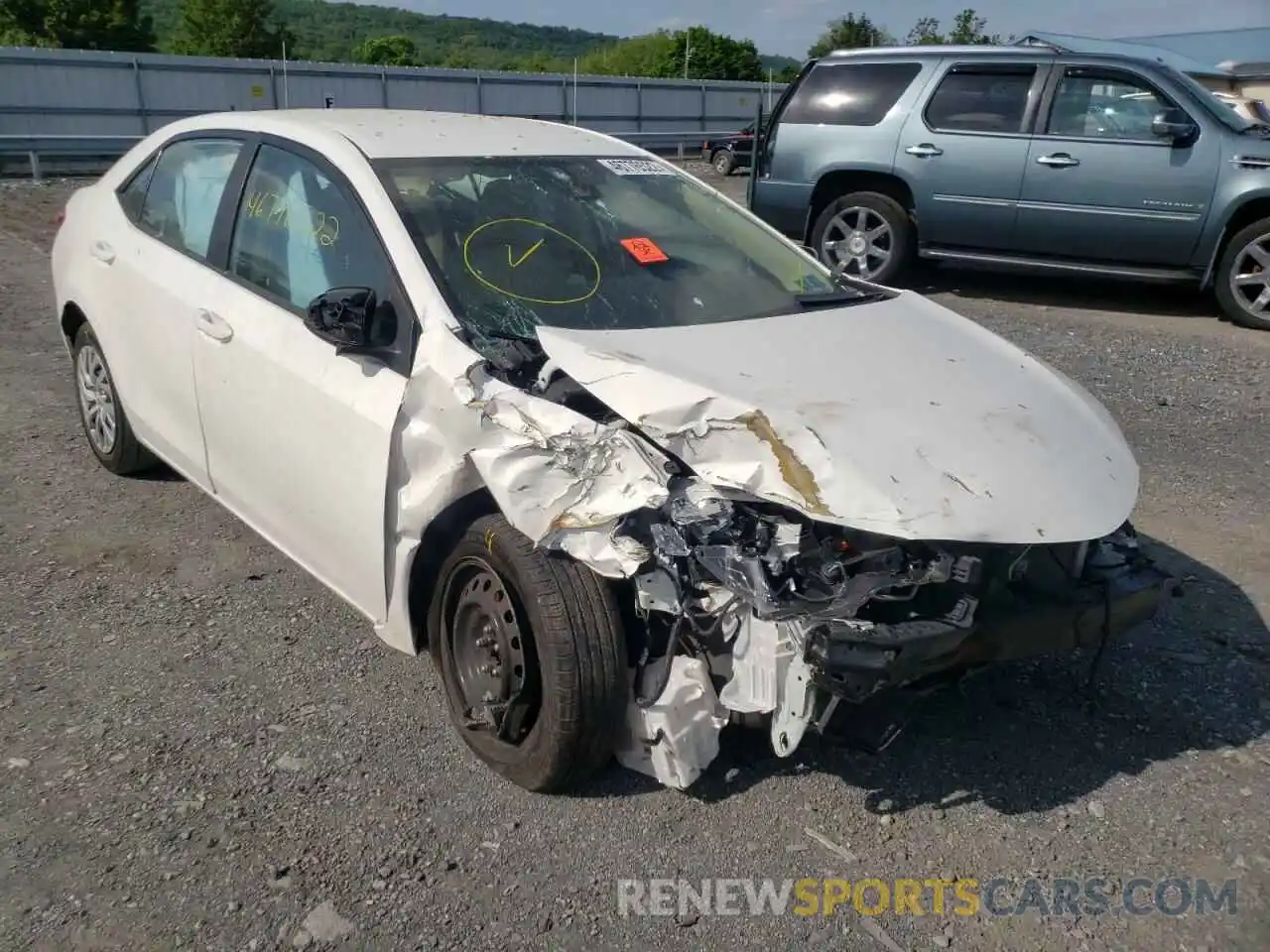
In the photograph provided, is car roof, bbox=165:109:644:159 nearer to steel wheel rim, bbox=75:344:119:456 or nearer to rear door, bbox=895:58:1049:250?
steel wheel rim, bbox=75:344:119:456

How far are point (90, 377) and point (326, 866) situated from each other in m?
3.20

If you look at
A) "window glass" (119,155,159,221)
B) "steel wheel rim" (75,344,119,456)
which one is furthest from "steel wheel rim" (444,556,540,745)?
"window glass" (119,155,159,221)

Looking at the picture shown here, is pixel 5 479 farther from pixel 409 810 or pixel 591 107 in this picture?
pixel 591 107

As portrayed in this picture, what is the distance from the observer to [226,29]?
63781 millimetres

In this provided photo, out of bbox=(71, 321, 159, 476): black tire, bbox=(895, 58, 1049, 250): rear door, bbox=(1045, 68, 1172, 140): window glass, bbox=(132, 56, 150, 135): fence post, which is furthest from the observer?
bbox=(132, 56, 150, 135): fence post

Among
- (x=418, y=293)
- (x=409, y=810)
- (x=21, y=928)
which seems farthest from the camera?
(x=418, y=293)

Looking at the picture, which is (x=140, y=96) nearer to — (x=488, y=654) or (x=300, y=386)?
(x=300, y=386)

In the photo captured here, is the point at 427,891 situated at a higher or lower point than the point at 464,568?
lower

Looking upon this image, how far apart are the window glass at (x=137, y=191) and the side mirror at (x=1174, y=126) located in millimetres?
6935

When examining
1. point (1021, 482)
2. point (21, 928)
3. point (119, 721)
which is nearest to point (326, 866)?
point (21, 928)

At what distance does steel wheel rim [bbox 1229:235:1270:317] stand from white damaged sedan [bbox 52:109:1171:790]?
5240 mm

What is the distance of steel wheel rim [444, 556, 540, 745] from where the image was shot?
9.26 ft

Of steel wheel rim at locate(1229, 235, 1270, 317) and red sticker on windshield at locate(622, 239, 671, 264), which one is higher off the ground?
red sticker on windshield at locate(622, 239, 671, 264)

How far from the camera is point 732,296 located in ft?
11.7
